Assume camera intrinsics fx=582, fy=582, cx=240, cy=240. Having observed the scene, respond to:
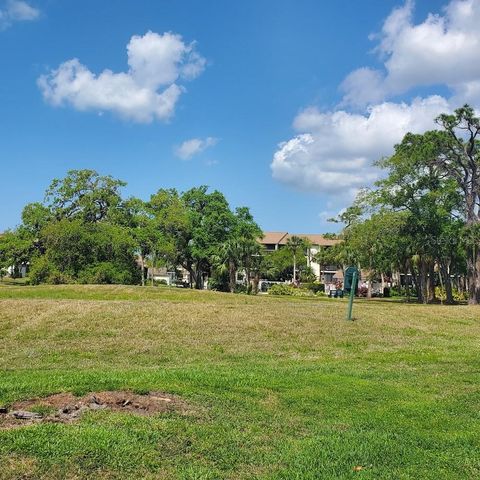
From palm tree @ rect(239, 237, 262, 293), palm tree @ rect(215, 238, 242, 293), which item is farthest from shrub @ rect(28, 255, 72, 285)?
palm tree @ rect(239, 237, 262, 293)

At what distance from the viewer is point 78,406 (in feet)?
20.7

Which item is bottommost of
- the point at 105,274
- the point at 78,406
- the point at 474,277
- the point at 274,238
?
the point at 78,406

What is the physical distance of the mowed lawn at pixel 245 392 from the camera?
4.98 meters

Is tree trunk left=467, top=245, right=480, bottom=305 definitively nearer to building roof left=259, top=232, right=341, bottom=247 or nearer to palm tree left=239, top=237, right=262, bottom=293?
palm tree left=239, top=237, right=262, bottom=293

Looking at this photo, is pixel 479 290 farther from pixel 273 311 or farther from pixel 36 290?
pixel 36 290

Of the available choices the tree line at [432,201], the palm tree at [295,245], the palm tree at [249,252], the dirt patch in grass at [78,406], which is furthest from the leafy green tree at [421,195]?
the palm tree at [295,245]

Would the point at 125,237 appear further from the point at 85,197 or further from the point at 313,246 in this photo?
the point at 313,246

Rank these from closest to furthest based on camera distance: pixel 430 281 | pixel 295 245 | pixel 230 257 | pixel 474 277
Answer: pixel 474 277, pixel 430 281, pixel 230 257, pixel 295 245

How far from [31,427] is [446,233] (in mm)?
40087

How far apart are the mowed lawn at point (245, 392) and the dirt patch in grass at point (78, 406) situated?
251 millimetres

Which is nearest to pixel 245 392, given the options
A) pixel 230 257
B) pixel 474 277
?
pixel 474 277

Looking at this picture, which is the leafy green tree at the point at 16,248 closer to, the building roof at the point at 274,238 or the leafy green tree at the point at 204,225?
the leafy green tree at the point at 204,225

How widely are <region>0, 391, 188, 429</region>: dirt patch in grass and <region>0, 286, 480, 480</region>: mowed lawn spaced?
251 millimetres

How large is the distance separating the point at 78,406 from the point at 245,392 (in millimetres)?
2652
